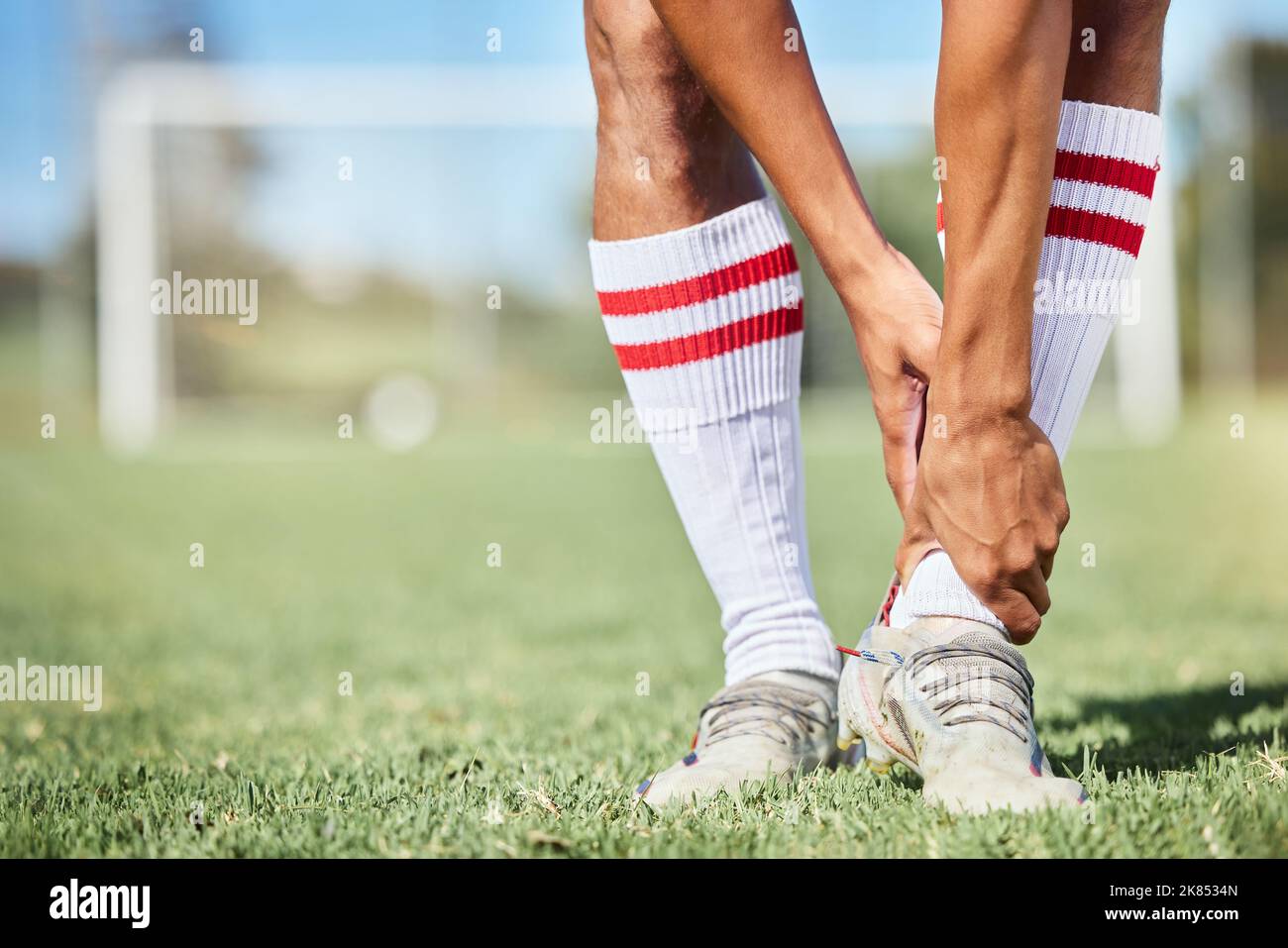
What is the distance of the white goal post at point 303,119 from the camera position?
1068 centimetres

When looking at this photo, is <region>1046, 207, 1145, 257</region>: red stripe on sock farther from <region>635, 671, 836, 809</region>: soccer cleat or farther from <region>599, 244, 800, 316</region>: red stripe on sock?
<region>635, 671, 836, 809</region>: soccer cleat

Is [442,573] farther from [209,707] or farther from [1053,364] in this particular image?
[1053,364]

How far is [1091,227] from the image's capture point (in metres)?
1.15

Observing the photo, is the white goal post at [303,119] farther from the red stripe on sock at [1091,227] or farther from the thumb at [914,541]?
the thumb at [914,541]

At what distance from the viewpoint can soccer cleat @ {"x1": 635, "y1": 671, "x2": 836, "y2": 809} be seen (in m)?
1.13

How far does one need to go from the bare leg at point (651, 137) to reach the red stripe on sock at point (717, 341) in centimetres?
11

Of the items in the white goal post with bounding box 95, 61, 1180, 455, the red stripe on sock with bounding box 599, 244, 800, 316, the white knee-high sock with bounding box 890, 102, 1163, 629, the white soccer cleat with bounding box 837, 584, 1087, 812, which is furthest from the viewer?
the white goal post with bounding box 95, 61, 1180, 455

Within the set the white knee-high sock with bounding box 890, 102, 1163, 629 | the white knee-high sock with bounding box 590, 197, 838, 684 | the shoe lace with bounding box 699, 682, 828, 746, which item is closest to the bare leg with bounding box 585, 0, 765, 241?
the white knee-high sock with bounding box 590, 197, 838, 684

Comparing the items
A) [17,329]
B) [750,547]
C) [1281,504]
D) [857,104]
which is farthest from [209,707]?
[17,329]

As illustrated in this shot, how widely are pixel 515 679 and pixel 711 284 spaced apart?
40.8 inches

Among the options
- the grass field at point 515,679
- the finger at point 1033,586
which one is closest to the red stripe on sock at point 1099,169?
the finger at point 1033,586

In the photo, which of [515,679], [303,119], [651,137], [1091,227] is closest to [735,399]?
[651,137]

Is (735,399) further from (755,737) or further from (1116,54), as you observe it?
(1116,54)

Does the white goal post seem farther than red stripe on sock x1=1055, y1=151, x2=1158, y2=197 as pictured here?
Yes
